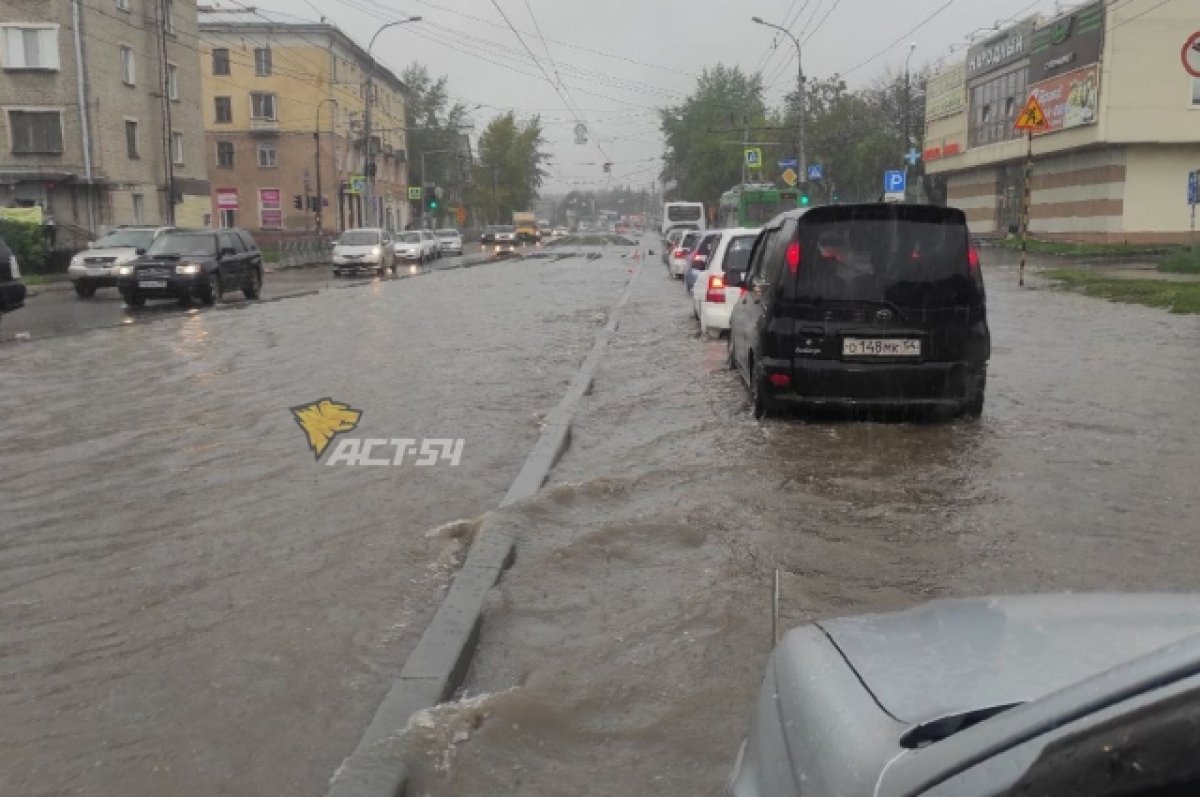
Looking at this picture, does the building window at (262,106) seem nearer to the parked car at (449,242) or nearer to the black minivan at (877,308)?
the parked car at (449,242)

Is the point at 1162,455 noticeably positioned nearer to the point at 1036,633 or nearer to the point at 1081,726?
the point at 1036,633

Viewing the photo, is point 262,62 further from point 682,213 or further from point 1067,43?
point 1067,43

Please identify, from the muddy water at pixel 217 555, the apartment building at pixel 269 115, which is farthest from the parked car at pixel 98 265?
the apartment building at pixel 269 115

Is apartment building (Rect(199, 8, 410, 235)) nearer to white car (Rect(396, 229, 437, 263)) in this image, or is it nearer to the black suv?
white car (Rect(396, 229, 437, 263))

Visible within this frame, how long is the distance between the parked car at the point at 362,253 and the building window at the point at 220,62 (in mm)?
33272

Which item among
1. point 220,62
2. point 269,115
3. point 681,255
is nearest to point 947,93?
point 681,255

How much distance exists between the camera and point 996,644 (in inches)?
79.4

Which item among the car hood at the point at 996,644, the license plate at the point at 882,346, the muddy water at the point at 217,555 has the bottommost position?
the muddy water at the point at 217,555

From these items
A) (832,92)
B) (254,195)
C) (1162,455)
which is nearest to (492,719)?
(1162,455)

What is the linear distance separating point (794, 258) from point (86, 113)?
3866 centimetres

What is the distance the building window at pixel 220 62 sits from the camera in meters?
65.1

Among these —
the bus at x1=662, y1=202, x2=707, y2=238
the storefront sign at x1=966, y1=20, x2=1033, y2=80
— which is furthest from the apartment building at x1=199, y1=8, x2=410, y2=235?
the storefront sign at x1=966, y1=20, x2=1033, y2=80

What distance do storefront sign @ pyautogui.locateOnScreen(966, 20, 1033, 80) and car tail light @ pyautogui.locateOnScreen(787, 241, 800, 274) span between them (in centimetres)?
4010

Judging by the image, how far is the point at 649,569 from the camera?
5.37 meters
